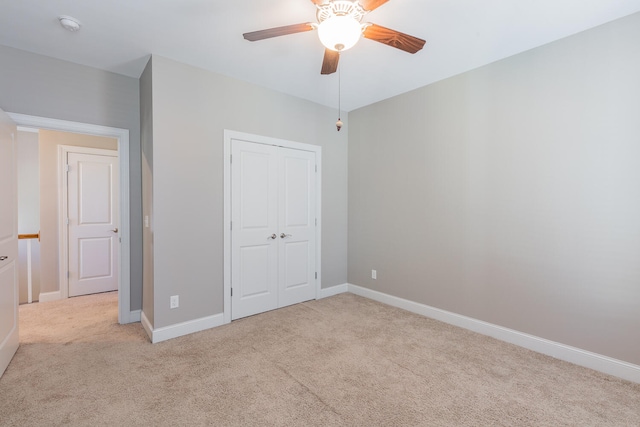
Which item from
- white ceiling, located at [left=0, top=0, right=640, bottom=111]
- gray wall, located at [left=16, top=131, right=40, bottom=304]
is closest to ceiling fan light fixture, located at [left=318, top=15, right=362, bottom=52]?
white ceiling, located at [left=0, top=0, right=640, bottom=111]

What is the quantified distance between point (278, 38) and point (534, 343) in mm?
3385

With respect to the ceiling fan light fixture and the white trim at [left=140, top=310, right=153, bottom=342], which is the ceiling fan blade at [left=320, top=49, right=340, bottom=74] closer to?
the ceiling fan light fixture

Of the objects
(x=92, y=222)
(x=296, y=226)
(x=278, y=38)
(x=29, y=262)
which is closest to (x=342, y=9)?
(x=278, y=38)

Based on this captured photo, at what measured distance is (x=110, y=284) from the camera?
4.35 m

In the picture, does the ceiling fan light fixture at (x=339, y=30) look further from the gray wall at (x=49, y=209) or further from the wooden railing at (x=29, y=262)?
the wooden railing at (x=29, y=262)

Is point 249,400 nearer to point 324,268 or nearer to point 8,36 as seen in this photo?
point 324,268

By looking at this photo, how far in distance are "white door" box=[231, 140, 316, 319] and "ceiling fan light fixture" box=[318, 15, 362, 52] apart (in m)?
1.86

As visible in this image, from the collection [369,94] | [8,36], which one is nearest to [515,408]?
[369,94]

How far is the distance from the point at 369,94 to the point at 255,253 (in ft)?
7.71

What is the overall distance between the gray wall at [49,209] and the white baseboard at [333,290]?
138 inches

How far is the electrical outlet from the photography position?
110 inches

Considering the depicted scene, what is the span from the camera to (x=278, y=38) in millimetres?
2447

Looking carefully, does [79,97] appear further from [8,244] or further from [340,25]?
[340,25]

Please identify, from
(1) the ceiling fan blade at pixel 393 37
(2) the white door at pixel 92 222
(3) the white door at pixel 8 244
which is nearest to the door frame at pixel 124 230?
(3) the white door at pixel 8 244
